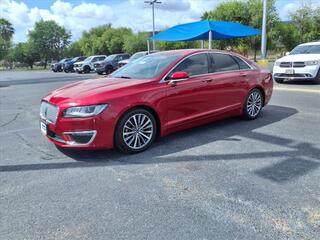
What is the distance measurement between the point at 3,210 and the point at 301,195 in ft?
10.1

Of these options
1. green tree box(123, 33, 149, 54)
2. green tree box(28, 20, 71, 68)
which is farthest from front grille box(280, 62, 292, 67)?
green tree box(28, 20, 71, 68)

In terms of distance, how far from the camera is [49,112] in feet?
16.6

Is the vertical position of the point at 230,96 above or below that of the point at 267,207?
above

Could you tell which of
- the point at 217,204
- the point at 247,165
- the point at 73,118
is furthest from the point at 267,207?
the point at 73,118

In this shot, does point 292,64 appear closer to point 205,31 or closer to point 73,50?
point 205,31

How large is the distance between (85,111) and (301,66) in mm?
10418

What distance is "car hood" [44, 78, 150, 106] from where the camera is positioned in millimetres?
4785

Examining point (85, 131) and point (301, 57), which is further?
point (301, 57)

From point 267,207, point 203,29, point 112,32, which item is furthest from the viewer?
point 112,32

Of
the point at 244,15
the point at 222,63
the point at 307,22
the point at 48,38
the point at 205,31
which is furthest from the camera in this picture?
the point at 48,38

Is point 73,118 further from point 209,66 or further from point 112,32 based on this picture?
point 112,32

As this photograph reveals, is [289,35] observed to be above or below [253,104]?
above

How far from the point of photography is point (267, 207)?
3438 mm

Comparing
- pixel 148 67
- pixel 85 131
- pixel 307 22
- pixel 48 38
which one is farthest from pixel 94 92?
pixel 48 38
